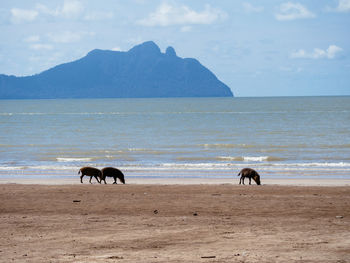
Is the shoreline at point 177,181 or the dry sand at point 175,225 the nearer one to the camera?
the dry sand at point 175,225

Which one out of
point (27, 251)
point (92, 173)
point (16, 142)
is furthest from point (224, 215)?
point (16, 142)

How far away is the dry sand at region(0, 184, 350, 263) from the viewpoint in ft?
31.2

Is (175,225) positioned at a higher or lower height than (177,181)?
lower

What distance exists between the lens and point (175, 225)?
12.1 meters

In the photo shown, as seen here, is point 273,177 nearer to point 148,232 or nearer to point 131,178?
point 131,178

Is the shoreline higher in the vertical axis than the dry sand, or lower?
higher

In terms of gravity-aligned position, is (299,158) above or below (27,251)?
above

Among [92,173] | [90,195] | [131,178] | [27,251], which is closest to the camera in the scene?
[27,251]

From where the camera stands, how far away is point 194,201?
1558 cm

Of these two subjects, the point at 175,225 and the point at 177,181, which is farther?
the point at 177,181

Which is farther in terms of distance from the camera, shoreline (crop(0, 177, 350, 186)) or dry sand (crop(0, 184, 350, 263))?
shoreline (crop(0, 177, 350, 186))

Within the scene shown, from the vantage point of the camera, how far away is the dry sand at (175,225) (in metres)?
9.52

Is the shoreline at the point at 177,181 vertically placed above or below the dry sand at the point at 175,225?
above

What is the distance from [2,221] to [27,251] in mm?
3169
